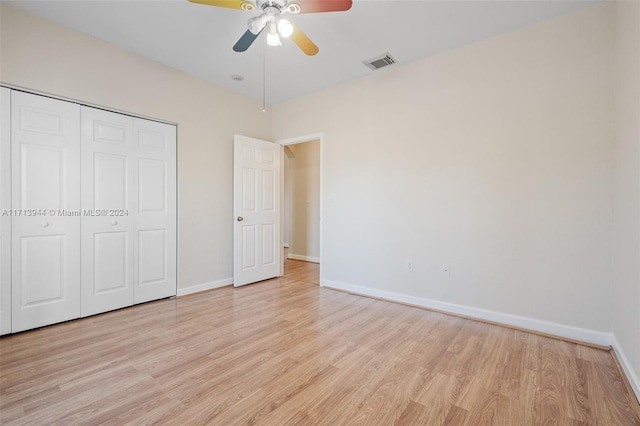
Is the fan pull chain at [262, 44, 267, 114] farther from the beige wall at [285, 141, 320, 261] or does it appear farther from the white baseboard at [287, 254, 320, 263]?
the white baseboard at [287, 254, 320, 263]

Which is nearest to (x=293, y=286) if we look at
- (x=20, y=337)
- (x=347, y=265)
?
(x=347, y=265)

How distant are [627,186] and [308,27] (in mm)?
2799

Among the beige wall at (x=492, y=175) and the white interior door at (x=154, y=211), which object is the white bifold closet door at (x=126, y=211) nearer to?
the white interior door at (x=154, y=211)

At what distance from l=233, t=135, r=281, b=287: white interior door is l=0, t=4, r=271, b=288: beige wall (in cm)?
18

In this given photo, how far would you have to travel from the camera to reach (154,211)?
3.38m

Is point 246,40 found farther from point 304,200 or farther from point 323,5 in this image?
point 304,200

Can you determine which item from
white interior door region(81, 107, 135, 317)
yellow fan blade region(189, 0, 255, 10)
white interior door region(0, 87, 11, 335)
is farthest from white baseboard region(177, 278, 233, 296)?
yellow fan blade region(189, 0, 255, 10)

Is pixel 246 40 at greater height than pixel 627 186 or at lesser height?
greater

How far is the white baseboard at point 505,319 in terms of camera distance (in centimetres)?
235

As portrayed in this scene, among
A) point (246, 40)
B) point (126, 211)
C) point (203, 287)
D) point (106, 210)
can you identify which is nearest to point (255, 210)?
point (203, 287)

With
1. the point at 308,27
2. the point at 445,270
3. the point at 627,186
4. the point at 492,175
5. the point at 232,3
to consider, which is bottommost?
the point at 445,270

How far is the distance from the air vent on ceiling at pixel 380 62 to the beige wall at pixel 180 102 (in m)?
1.96

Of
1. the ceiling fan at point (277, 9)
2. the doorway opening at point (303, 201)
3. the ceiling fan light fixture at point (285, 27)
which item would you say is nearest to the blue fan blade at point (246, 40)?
the ceiling fan at point (277, 9)

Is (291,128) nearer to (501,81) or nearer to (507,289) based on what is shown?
(501,81)
